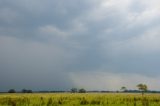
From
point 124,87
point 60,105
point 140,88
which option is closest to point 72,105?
point 60,105

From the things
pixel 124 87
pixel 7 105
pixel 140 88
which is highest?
pixel 124 87

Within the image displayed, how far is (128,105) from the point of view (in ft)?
124

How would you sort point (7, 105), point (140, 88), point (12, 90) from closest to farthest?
point (7, 105) < point (140, 88) < point (12, 90)

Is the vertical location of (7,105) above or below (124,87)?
below

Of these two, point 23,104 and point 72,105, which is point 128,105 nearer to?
point 72,105

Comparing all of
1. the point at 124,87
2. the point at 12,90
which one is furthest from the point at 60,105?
the point at 12,90

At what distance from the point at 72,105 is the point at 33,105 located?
4.16m

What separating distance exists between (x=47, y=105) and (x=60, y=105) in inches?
54.5

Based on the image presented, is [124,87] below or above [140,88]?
above

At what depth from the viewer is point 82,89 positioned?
167625mm

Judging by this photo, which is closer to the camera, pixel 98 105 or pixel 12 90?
pixel 98 105

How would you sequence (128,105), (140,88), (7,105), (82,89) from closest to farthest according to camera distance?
1. (7,105)
2. (128,105)
3. (140,88)
4. (82,89)

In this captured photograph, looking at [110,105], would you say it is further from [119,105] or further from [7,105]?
[7,105]

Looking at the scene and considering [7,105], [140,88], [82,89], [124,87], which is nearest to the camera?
[7,105]
